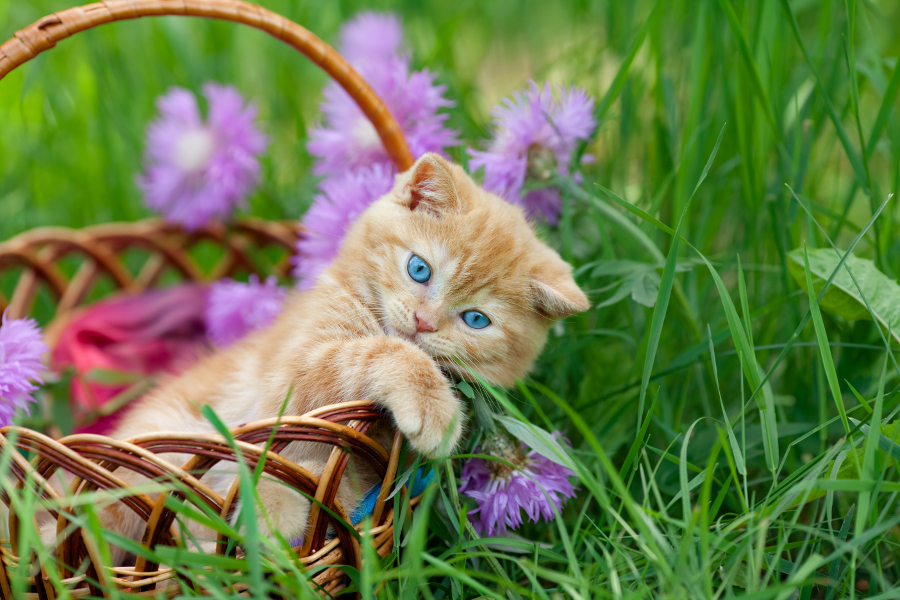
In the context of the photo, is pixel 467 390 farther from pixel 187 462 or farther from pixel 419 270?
pixel 187 462

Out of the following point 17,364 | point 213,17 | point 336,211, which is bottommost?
point 17,364

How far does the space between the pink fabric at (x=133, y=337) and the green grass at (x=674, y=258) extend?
1.67 feet

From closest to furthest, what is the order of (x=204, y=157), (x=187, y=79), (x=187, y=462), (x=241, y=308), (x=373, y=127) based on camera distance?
(x=187, y=462) → (x=373, y=127) → (x=241, y=308) → (x=204, y=157) → (x=187, y=79)

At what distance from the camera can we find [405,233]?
119cm

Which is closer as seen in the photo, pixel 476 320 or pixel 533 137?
pixel 476 320

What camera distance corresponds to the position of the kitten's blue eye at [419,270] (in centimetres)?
116

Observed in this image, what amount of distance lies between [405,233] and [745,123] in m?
0.82

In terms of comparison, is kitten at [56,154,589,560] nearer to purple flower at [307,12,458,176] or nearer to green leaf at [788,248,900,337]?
purple flower at [307,12,458,176]

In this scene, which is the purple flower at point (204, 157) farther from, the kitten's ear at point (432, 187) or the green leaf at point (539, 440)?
the green leaf at point (539, 440)

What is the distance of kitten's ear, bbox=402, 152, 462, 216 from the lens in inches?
45.5

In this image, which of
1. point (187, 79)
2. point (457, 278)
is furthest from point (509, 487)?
point (187, 79)

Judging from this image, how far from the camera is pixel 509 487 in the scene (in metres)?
1.11

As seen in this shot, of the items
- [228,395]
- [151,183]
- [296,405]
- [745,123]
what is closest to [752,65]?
[745,123]

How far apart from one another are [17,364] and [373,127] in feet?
2.92
